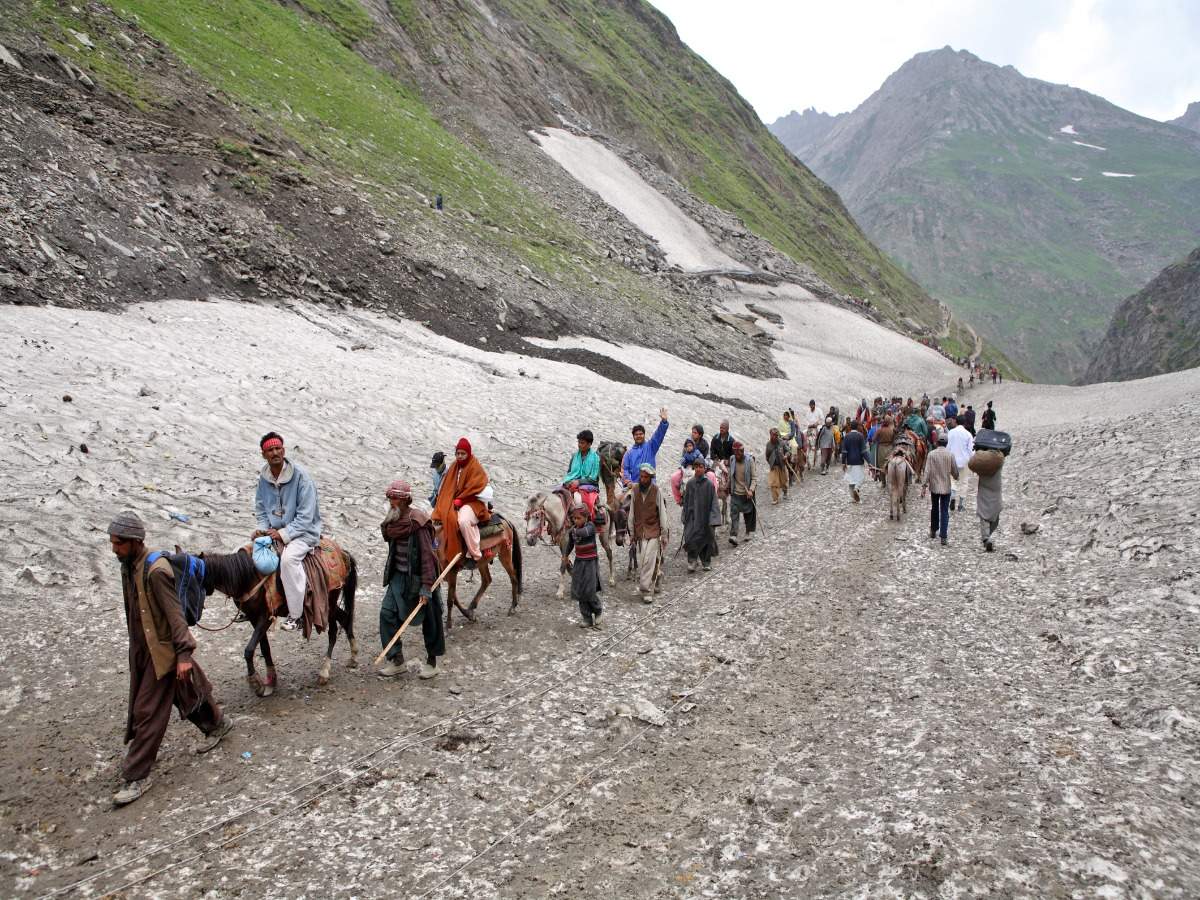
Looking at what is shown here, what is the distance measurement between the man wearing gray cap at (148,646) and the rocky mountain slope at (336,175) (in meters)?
15.6

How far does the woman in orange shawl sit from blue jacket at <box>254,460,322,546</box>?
216 cm

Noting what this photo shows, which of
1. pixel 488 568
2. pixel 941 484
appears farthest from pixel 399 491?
pixel 941 484

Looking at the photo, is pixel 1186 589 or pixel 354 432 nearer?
pixel 1186 589

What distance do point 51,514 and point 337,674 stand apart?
5.41m

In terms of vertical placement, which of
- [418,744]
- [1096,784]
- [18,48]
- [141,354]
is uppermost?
[18,48]

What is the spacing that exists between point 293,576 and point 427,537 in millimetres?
1428

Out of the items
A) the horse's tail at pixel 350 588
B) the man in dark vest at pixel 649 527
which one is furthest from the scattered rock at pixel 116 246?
the horse's tail at pixel 350 588

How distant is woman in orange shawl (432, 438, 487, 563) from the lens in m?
9.95

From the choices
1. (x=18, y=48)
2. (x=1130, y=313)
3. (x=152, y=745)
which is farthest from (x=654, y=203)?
(x=1130, y=313)

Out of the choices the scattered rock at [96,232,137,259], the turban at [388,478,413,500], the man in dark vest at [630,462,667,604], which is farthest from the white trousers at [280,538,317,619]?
the scattered rock at [96,232,137,259]

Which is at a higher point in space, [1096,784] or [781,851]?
[1096,784]

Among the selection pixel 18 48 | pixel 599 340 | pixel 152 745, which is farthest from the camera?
pixel 599 340

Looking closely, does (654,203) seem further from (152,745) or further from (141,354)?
(152,745)

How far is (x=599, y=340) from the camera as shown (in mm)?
35562
